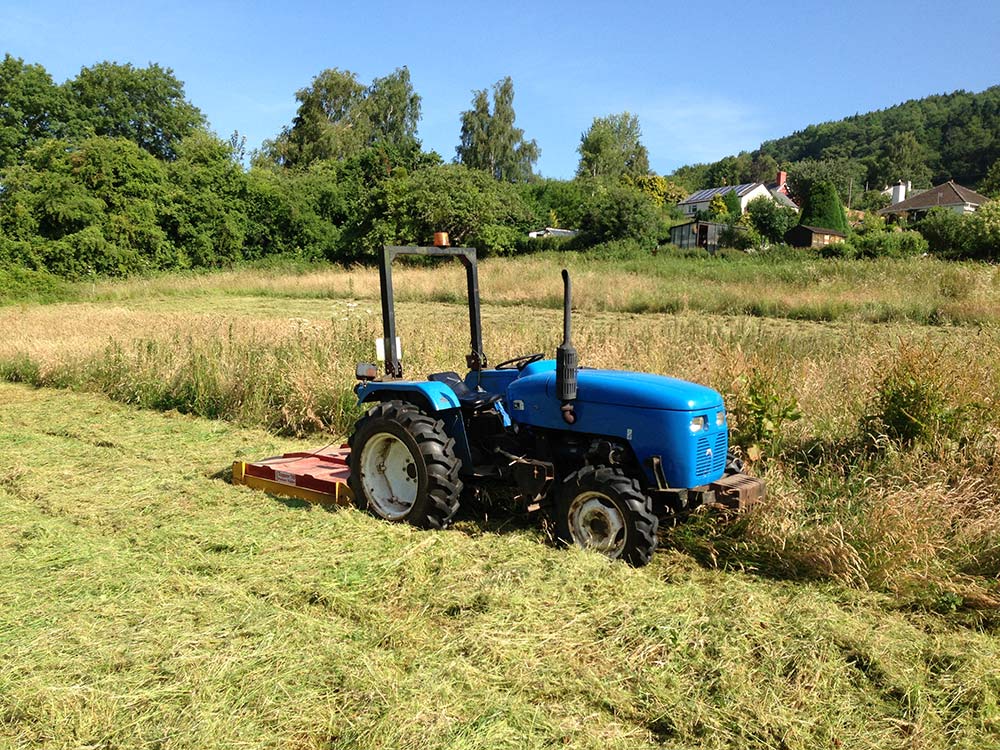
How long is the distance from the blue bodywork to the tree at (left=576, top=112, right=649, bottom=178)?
200 ft

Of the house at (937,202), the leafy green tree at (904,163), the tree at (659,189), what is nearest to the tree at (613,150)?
the tree at (659,189)

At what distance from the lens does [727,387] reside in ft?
18.7

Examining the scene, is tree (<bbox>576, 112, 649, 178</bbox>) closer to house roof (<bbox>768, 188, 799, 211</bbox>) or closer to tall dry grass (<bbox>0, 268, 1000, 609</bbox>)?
house roof (<bbox>768, 188, 799, 211</bbox>)

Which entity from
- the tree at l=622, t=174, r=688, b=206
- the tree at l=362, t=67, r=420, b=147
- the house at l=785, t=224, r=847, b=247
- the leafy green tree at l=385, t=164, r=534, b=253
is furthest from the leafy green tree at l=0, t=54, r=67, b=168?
the house at l=785, t=224, r=847, b=247

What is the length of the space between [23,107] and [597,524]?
50.4m

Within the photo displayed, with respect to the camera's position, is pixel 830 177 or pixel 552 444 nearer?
pixel 552 444

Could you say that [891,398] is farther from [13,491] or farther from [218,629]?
[13,491]

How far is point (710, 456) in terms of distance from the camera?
3959 mm

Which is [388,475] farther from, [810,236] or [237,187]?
[810,236]

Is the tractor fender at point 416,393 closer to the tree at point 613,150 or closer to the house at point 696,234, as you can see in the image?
the house at point 696,234

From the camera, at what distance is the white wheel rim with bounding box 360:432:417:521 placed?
4.79 meters

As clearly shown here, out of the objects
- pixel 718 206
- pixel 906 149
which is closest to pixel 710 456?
pixel 718 206

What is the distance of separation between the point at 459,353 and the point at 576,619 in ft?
18.0

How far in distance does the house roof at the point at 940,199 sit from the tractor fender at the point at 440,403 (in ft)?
231
